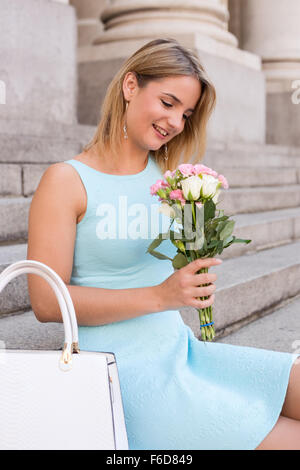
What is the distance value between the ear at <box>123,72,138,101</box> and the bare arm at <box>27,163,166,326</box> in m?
0.48

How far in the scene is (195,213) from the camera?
1824 mm

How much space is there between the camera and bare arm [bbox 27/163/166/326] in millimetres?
1900

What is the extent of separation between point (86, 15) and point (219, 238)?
731 centimetres

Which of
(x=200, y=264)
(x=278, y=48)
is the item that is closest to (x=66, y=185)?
(x=200, y=264)

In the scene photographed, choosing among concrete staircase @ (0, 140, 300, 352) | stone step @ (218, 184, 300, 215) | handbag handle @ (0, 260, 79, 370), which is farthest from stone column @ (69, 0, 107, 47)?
handbag handle @ (0, 260, 79, 370)

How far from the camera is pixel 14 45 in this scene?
193 inches

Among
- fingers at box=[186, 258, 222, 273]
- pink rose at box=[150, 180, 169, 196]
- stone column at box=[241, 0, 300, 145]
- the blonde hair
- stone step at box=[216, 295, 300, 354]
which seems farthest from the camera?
stone column at box=[241, 0, 300, 145]

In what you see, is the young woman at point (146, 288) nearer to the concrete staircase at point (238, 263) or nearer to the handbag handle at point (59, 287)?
the handbag handle at point (59, 287)

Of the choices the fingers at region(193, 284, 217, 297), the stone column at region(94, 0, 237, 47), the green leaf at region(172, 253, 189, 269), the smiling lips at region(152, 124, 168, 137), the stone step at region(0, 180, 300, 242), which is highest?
the stone column at region(94, 0, 237, 47)

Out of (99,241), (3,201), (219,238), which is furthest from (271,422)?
(3,201)

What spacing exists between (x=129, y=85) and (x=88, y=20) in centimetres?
658

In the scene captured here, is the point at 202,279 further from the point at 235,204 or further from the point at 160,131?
the point at 235,204

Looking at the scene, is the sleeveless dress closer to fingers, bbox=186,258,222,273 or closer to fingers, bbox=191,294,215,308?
fingers, bbox=191,294,215,308

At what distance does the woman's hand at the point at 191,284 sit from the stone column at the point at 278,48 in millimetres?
8115
